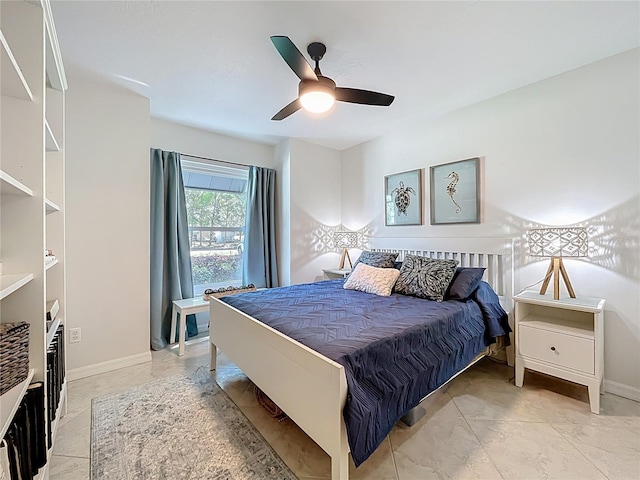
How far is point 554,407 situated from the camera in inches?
77.4

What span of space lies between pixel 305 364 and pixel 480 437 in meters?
1.22

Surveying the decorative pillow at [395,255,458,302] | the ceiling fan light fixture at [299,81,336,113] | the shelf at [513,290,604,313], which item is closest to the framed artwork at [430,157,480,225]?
the decorative pillow at [395,255,458,302]

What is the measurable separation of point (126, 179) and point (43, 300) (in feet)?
5.91

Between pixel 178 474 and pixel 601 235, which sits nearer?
pixel 178 474

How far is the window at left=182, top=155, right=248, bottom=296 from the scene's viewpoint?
11.9 feet

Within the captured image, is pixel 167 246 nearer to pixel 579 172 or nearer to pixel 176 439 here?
pixel 176 439

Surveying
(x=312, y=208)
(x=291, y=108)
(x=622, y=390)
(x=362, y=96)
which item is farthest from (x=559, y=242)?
(x=312, y=208)

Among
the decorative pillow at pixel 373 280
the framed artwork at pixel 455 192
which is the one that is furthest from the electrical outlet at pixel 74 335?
the framed artwork at pixel 455 192

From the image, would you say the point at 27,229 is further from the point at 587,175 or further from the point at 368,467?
the point at 587,175

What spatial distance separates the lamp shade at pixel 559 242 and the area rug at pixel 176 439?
2474mm

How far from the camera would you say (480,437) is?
1.68m

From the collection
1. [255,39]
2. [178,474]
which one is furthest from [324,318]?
[255,39]

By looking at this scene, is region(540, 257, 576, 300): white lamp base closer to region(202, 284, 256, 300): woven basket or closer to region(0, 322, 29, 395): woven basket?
region(202, 284, 256, 300): woven basket

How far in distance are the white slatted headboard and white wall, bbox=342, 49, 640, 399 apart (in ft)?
0.31
